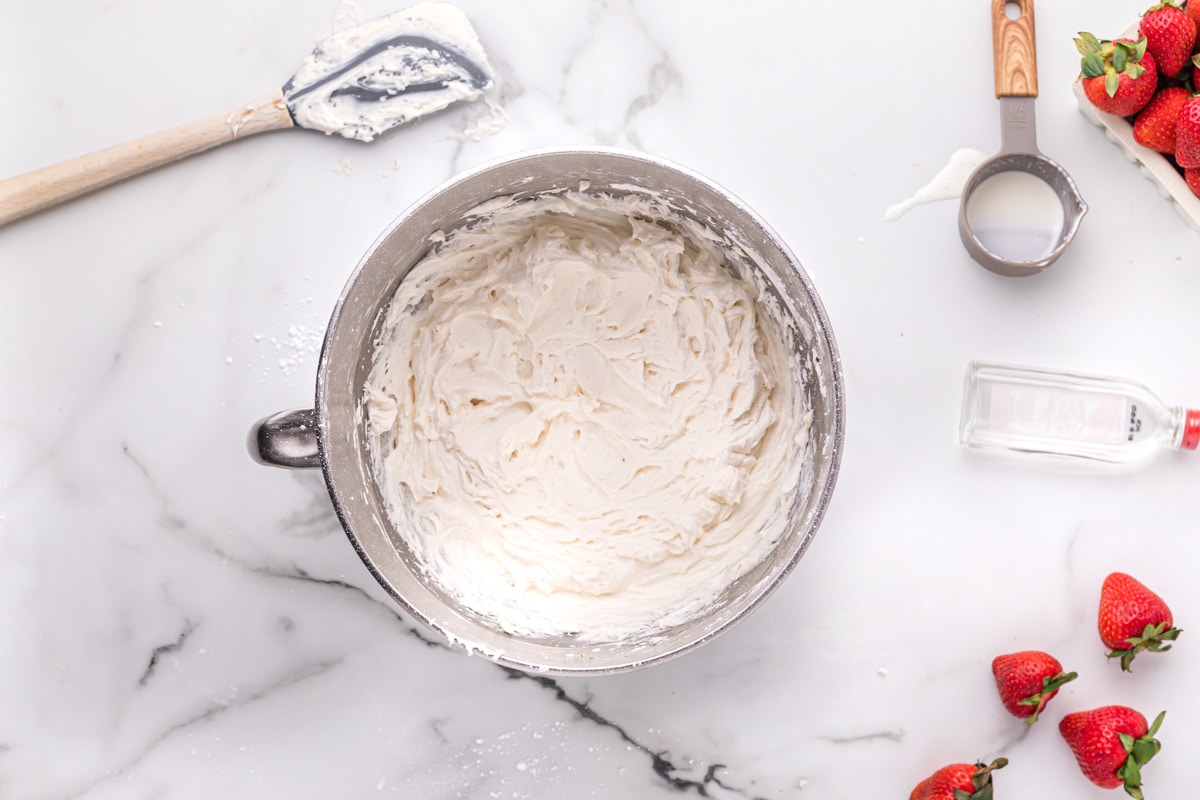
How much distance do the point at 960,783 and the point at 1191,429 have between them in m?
0.76

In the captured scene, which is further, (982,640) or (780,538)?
(982,640)

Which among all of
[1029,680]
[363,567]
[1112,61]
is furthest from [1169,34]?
[363,567]

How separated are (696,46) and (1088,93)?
2.30ft

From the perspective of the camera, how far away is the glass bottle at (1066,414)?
1.63 metres

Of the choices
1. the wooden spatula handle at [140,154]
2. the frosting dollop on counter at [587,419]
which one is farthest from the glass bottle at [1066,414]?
the wooden spatula handle at [140,154]

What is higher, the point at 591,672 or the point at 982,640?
the point at 591,672

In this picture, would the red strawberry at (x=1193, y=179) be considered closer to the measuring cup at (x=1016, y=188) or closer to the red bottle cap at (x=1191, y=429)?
the measuring cup at (x=1016, y=188)

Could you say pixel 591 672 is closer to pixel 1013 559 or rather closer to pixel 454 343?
pixel 454 343

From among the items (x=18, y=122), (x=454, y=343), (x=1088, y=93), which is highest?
(x=18, y=122)

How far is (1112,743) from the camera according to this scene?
5.14 ft

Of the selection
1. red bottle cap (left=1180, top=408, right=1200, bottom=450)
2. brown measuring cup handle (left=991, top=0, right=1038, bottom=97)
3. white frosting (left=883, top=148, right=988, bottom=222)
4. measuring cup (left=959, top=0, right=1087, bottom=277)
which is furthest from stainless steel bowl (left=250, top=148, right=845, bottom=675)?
red bottle cap (left=1180, top=408, right=1200, bottom=450)

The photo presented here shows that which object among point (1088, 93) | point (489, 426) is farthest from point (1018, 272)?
point (489, 426)

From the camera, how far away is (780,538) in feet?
4.76

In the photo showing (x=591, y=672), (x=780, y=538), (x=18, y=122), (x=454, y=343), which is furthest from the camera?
(x=18, y=122)
